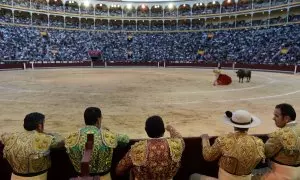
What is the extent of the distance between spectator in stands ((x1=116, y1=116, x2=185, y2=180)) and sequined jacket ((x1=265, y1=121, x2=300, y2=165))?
49.8 inches

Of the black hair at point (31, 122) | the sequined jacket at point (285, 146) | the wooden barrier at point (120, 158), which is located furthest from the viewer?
the wooden barrier at point (120, 158)

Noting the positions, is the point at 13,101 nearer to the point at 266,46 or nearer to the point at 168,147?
the point at 168,147

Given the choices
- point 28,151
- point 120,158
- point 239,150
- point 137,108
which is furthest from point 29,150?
point 137,108

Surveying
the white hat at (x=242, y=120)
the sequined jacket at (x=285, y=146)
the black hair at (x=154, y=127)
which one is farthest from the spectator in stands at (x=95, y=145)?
the sequined jacket at (x=285, y=146)

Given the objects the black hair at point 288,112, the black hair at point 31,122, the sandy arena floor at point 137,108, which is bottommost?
the sandy arena floor at point 137,108

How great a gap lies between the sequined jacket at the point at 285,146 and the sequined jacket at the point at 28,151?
8.92 feet

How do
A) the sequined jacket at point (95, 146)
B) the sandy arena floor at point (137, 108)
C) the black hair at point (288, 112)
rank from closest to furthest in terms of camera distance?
the sequined jacket at point (95, 146), the black hair at point (288, 112), the sandy arena floor at point (137, 108)

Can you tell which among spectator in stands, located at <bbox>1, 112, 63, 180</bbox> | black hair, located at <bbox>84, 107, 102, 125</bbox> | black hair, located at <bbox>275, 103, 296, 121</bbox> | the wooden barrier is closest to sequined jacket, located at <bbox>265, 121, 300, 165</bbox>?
black hair, located at <bbox>275, 103, 296, 121</bbox>

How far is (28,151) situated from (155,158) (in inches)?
57.9

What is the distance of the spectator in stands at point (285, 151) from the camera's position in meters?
3.49

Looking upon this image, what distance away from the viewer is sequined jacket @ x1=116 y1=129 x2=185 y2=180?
3002 millimetres

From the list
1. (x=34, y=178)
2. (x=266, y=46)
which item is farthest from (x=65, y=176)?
(x=266, y=46)

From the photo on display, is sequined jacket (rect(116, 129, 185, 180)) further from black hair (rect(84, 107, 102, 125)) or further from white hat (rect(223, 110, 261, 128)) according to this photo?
white hat (rect(223, 110, 261, 128))

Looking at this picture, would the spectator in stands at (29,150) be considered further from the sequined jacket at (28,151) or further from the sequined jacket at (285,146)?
the sequined jacket at (285,146)
